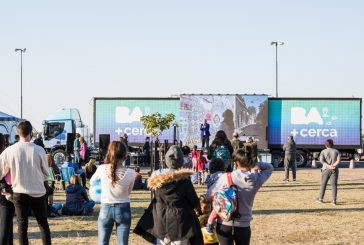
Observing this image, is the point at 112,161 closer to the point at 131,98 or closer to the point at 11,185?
the point at 11,185

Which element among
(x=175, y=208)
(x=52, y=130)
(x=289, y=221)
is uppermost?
(x=52, y=130)

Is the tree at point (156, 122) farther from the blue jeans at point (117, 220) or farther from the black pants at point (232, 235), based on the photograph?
the black pants at point (232, 235)

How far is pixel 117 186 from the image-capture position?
6820 mm

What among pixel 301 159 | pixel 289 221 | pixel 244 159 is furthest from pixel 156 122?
pixel 244 159

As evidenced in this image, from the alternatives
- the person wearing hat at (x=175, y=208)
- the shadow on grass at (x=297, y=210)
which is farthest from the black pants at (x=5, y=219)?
the shadow on grass at (x=297, y=210)

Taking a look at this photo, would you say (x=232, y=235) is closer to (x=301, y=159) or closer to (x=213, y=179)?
(x=213, y=179)

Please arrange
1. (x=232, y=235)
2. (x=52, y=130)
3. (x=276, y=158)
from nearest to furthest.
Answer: (x=232, y=235), (x=276, y=158), (x=52, y=130)

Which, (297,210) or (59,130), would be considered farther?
(59,130)

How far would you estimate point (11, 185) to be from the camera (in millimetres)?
7617

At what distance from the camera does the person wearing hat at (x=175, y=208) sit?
620cm

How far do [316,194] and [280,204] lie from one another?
2.75m

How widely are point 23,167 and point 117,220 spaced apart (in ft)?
5.05

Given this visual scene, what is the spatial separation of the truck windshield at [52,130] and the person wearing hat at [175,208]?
2806cm

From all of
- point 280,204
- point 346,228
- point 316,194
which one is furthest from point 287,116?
point 346,228
